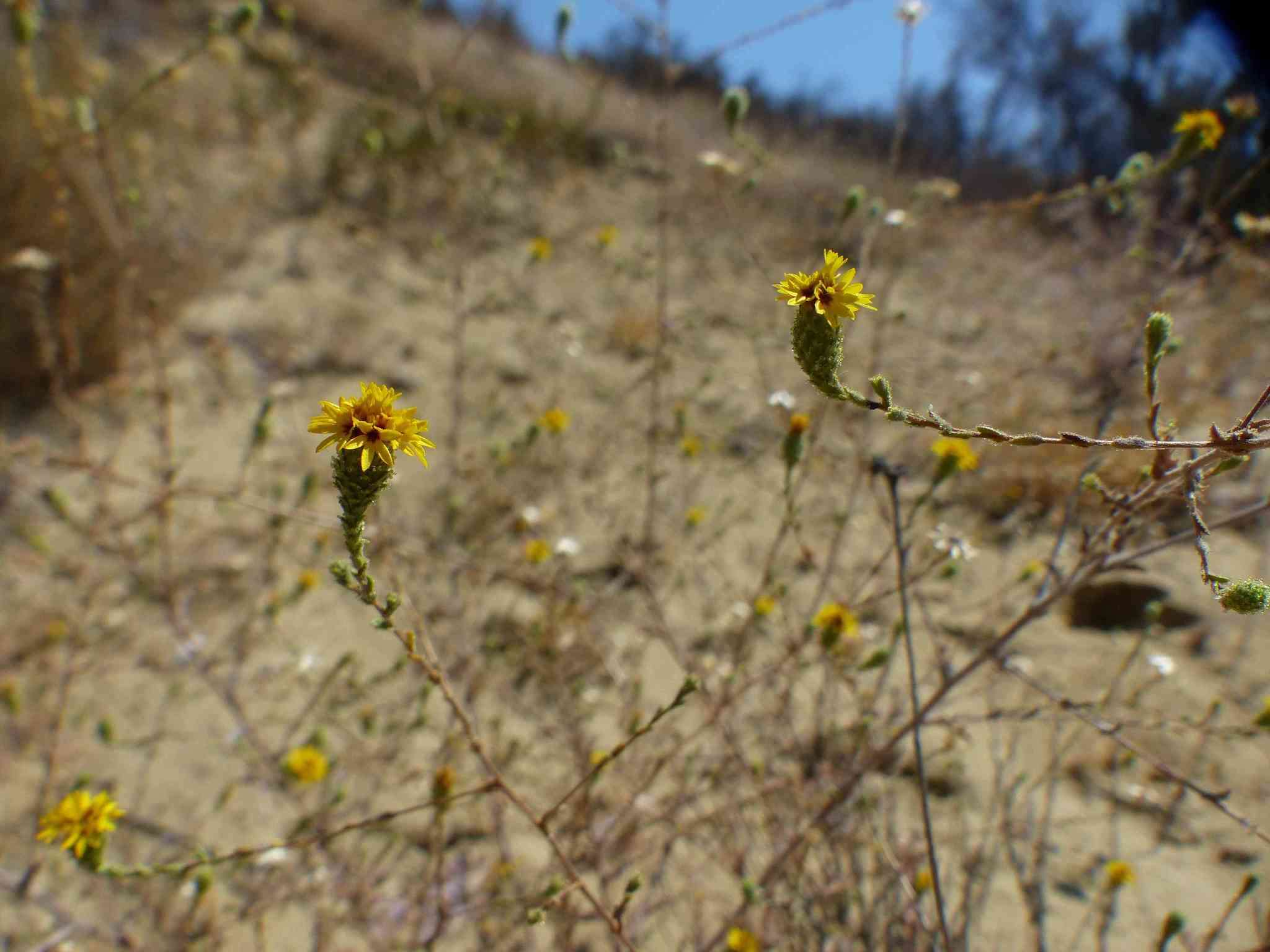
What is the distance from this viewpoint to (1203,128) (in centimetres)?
168

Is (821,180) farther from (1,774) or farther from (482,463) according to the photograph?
(1,774)

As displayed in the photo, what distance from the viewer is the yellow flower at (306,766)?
1.76m

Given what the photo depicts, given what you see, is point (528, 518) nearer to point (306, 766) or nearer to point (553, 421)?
point (553, 421)

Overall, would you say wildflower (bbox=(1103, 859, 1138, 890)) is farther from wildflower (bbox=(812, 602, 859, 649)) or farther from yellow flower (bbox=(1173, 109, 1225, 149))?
yellow flower (bbox=(1173, 109, 1225, 149))

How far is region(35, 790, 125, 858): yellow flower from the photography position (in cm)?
129

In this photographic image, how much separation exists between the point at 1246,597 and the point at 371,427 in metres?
0.94

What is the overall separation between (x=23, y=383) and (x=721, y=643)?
2.90 metres

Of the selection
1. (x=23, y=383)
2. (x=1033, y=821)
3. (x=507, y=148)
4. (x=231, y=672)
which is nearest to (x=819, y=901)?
(x=1033, y=821)

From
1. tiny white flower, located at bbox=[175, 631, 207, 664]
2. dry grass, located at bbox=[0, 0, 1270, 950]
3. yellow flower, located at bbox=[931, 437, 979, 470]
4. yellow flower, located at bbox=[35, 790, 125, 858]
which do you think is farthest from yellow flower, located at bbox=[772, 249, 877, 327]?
tiny white flower, located at bbox=[175, 631, 207, 664]

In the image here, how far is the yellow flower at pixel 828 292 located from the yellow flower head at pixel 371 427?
1.52ft

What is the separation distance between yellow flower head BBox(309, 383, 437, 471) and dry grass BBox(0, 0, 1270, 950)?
20cm

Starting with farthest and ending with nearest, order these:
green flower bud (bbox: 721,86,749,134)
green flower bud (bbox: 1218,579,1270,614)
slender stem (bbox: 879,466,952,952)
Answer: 1. green flower bud (bbox: 721,86,749,134)
2. slender stem (bbox: 879,466,952,952)
3. green flower bud (bbox: 1218,579,1270,614)

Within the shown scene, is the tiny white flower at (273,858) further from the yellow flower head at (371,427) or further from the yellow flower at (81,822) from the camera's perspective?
the yellow flower head at (371,427)

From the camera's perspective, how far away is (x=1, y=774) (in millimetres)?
2037
